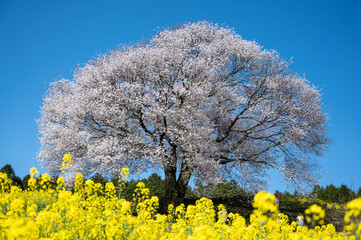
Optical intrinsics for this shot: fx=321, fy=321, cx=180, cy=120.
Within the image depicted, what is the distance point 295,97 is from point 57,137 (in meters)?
12.7

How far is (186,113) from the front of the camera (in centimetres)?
1407

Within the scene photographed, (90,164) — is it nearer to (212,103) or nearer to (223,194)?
(212,103)

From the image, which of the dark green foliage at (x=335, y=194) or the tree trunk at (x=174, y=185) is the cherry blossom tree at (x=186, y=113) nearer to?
the tree trunk at (x=174, y=185)

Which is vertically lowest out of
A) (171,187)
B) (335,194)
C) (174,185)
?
(171,187)

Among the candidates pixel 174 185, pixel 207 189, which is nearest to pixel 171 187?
pixel 174 185

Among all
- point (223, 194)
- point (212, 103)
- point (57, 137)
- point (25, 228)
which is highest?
point (212, 103)

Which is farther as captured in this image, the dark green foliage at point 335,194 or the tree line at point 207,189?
the dark green foliage at point 335,194

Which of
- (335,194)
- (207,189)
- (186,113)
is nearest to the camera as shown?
(186,113)

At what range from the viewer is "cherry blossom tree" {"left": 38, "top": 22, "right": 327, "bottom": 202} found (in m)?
14.4

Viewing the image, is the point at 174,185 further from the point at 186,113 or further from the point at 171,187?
the point at 186,113

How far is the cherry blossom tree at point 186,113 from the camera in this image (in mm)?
14398

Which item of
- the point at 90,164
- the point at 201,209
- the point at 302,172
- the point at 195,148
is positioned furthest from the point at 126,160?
the point at 302,172

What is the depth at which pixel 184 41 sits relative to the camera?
17016mm

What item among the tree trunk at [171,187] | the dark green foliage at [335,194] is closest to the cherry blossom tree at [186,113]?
the tree trunk at [171,187]
